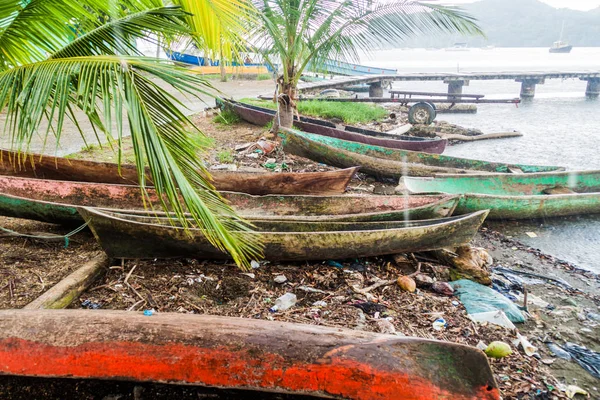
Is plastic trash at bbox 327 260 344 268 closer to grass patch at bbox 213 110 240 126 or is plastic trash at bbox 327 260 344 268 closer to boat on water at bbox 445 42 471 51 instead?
grass patch at bbox 213 110 240 126

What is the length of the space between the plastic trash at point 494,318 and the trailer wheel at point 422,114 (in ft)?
29.5

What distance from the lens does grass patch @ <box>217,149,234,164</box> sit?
23.0 ft

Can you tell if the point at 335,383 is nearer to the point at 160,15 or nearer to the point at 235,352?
the point at 235,352

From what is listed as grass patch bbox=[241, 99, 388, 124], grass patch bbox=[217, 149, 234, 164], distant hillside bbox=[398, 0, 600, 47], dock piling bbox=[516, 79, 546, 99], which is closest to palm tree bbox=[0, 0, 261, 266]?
grass patch bbox=[217, 149, 234, 164]

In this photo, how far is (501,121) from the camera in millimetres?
14398

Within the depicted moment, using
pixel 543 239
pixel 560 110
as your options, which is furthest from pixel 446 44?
pixel 543 239

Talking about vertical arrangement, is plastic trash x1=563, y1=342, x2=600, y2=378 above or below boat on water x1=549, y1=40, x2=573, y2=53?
below

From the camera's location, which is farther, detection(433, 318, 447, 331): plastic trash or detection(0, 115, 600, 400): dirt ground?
detection(433, 318, 447, 331): plastic trash

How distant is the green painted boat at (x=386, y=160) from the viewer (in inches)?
254

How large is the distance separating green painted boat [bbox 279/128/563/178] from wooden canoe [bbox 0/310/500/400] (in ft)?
15.3

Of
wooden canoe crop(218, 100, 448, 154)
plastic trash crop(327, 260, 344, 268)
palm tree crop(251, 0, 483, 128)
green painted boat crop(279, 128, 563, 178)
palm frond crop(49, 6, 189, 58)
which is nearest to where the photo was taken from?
palm frond crop(49, 6, 189, 58)

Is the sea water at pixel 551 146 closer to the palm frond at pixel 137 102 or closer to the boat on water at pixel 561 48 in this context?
the palm frond at pixel 137 102

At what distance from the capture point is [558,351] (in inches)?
120

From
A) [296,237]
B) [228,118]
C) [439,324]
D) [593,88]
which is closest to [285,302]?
[296,237]
